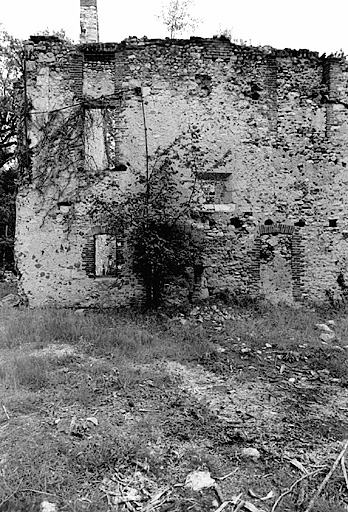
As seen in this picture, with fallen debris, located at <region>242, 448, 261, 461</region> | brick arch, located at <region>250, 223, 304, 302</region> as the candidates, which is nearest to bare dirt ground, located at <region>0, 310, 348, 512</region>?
fallen debris, located at <region>242, 448, 261, 461</region>

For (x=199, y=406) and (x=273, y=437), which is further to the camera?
(x=199, y=406)

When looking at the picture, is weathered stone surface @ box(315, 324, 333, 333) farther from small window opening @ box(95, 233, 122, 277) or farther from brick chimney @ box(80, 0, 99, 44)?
brick chimney @ box(80, 0, 99, 44)

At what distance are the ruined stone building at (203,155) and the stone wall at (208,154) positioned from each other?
0.02 meters

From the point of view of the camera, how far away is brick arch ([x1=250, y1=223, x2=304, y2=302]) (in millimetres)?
10430

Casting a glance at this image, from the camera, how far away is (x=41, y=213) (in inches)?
395

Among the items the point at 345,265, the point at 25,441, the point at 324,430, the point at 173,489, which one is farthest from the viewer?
the point at 345,265

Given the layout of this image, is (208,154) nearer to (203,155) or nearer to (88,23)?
(203,155)

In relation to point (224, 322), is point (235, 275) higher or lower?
higher

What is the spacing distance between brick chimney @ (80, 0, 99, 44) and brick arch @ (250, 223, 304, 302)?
21.3ft

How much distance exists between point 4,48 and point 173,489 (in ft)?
67.2

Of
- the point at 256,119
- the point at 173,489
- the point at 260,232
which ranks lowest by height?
the point at 173,489

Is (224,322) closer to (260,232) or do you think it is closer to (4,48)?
(260,232)

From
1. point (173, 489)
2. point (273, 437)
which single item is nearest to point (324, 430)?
point (273, 437)

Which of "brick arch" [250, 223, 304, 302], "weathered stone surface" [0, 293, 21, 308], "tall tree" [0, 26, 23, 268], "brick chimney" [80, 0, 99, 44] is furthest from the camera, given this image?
"tall tree" [0, 26, 23, 268]
